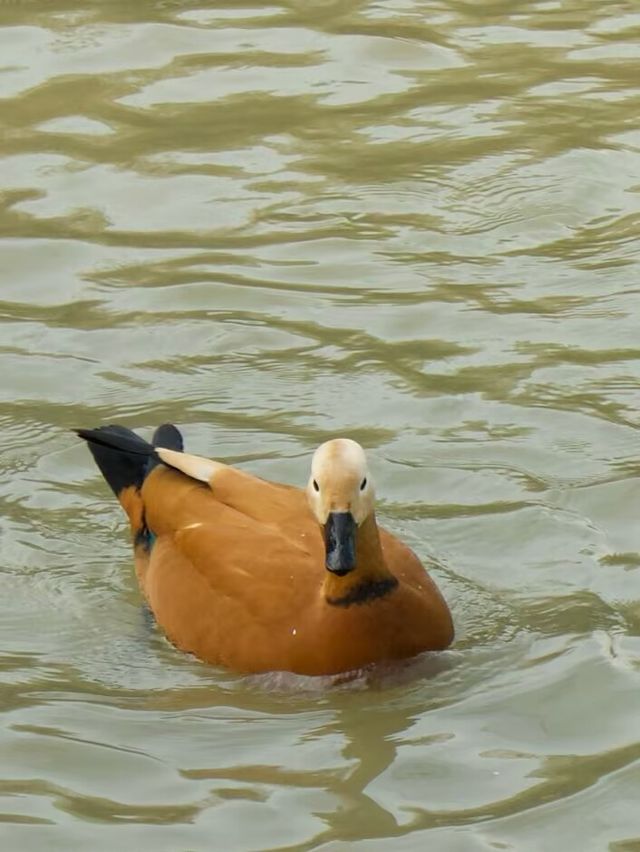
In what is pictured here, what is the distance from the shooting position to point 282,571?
6891 millimetres

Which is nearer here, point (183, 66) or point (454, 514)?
point (454, 514)

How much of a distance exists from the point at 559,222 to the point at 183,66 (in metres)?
3.28

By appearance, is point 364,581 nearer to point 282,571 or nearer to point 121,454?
point 282,571

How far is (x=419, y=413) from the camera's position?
8.45 meters

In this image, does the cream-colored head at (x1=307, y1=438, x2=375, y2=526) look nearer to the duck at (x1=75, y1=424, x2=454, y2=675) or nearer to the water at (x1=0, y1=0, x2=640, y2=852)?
the duck at (x1=75, y1=424, x2=454, y2=675)

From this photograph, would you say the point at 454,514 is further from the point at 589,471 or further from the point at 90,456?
the point at 90,456

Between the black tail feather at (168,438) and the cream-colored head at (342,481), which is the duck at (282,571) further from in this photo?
the black tail feather at (168,438)

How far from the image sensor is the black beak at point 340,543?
639 cm

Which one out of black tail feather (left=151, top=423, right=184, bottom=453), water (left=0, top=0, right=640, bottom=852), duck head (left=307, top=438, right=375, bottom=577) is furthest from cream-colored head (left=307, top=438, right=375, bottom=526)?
black tail feather (left=151, top=423, right=184, bottom=453)

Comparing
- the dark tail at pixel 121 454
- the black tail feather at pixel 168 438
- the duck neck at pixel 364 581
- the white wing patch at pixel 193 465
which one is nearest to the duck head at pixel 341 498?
the duck neck at pixel 364 581

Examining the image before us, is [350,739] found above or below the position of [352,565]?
below

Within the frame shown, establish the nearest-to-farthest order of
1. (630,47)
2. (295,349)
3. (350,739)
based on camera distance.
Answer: (350,739) → (295,349) → (630,47)

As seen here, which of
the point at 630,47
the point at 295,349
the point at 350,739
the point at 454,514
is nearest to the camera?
the point at 350,739

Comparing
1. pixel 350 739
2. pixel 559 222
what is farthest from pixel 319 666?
pixel 559 222
